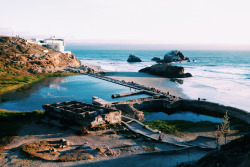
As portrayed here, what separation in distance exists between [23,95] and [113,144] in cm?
3365

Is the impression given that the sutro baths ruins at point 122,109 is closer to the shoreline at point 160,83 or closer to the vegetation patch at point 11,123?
the vegetation patch at point 11,123

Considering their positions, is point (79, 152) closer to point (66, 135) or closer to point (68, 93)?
point (66, 135)

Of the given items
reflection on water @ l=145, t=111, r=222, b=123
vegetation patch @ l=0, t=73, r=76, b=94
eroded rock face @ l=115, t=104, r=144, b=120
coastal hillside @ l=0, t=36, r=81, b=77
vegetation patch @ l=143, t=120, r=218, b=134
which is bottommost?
reflection on water @ l=145, t=111, r=222, b=123

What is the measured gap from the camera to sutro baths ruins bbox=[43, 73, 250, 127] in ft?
82.4

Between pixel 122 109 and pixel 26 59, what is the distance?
200 ft

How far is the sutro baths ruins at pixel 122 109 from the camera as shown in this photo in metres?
25.1

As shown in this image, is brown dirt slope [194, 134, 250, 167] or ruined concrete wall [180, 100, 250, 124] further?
ruined concrete wall [180, 100, 250, 124]

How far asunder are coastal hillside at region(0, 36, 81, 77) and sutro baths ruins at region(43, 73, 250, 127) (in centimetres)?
4565

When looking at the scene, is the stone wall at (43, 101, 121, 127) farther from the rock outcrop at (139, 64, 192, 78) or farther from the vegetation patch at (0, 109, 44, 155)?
the rock outcrop at (139, 64, 192, 78)

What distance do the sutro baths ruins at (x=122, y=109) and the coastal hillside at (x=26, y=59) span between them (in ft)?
150

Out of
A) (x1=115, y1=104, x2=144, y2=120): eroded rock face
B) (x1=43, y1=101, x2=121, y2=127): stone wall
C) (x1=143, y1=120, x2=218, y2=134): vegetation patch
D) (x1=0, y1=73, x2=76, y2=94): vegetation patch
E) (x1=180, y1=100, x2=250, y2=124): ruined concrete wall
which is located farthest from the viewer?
(x1=0, y1=73, x2=76, y2=94): vegetation patch

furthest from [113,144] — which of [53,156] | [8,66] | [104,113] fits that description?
[8,66]

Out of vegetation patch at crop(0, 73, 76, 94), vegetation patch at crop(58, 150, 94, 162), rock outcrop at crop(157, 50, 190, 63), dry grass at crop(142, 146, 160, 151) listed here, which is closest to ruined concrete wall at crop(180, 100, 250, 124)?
dry grass at crop(142, 146, 160, 151)

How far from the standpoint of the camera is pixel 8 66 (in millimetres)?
73000
